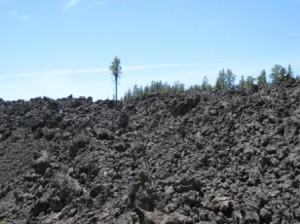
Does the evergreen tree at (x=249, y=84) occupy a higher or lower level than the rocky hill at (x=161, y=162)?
higher

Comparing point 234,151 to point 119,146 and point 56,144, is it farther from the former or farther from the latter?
point 56,144

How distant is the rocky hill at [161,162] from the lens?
19547 millimetres

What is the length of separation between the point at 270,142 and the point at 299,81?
6.57m

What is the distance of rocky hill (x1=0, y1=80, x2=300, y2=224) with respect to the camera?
19547mm

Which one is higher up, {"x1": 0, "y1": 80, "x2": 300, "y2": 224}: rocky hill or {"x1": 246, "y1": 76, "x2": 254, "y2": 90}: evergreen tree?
{"x1": 246, "y1": 76, "x2": 254, "y2": 90}: evergreen tree

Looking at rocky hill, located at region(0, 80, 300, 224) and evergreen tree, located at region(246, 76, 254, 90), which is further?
evergreen tree, located at region(246, 76, 254, 90)

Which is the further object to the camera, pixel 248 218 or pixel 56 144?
pixel 56 144

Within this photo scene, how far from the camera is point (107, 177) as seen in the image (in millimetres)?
25328

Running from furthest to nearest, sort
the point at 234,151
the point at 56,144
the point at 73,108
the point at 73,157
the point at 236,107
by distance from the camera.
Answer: the point at 73,108
the point at 56,144
the point at 73,157
the point at 236,107
the point at 234,151

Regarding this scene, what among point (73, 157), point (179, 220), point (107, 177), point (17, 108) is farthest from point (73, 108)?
point (179, 220)

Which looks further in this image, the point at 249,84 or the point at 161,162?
the point at 249,84

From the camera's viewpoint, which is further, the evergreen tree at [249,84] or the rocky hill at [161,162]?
the evergreen tree at [249,84]

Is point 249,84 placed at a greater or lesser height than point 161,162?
greater

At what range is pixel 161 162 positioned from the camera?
2514 cm
